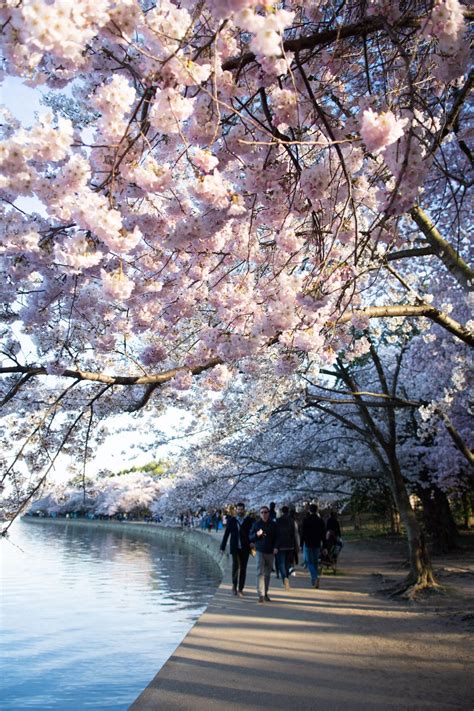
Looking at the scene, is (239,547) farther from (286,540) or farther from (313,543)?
(313,543)

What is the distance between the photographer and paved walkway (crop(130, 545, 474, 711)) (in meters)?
5.06

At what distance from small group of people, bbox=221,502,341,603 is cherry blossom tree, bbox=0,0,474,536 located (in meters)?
4.43

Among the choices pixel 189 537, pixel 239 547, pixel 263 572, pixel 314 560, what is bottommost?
pixel 263 572

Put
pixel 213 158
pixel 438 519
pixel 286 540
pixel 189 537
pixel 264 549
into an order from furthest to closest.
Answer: pixel 189 537 → pixel 438 519 → pixel 286 540 → pixel 264 549 → pixel 213 158

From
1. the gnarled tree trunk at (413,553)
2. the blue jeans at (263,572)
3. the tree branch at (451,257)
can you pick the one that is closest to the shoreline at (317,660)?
the blue jeans at (263,572)

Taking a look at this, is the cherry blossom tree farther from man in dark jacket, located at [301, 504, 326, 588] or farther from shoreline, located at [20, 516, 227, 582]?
shoreline, located at [20, 516, 227, 582]

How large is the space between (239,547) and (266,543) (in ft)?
2.80

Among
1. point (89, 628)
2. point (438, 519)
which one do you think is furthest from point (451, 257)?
point (438, 519)

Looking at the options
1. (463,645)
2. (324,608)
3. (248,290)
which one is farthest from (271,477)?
(248,290)

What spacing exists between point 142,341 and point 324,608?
4.91 metres

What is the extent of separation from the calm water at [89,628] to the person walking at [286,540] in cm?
194

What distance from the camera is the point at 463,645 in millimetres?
7258

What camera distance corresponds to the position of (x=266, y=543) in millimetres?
11258

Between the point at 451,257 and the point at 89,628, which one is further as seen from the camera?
the point at 89,628
